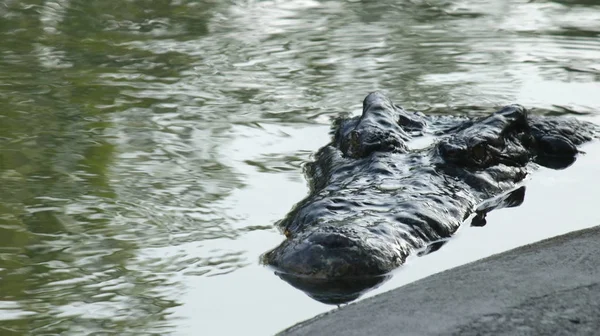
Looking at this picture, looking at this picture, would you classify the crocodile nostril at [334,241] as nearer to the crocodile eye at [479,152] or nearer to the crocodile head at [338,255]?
the crocodile head at [338,255]

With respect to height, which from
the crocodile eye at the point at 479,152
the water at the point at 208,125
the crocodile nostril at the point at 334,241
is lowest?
the water at the point at 208,125

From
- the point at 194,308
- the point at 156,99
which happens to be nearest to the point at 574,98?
the point at 156,99

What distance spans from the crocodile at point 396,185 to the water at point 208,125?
0.29ft

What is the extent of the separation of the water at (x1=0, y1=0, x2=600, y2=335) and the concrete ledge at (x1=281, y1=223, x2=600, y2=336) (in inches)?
14.1

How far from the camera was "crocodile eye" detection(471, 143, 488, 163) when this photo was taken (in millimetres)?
4566

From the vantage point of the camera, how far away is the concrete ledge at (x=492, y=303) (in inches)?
109

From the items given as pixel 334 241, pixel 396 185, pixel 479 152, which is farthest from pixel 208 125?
pixel 334 241

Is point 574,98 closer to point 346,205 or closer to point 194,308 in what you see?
point 346,205

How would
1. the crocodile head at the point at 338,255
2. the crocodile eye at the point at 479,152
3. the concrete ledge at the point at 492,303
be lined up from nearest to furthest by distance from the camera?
the concrete ledge at the point at 492,303
the crocodile head at the point at 338,255
the crocodile eye at the point at 479,152

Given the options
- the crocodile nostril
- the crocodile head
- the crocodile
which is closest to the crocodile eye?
the crocodile

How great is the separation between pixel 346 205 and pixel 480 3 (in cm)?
568

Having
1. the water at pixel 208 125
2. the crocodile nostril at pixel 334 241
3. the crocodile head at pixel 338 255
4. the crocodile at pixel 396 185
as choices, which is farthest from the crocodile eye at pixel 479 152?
the crocodile nostril at pixel 334 241

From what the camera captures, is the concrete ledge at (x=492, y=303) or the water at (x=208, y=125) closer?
the concrete ledge at (x=492, y=303)

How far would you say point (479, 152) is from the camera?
181 inches
